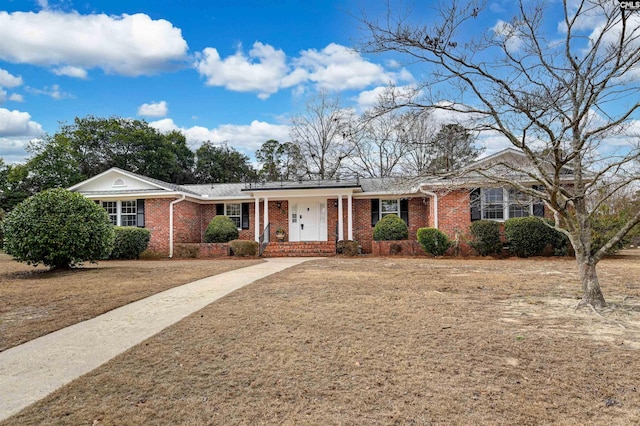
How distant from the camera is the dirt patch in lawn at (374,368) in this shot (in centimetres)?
275

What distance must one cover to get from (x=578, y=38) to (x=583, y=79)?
2.21 feet

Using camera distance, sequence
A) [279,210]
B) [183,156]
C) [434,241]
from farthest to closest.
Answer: [183,156] < [279,210] < [434,241]

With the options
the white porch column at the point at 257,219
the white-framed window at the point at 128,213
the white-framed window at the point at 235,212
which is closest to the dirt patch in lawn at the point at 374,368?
the white porch column at the point at 257,219

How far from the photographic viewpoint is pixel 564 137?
5789mm

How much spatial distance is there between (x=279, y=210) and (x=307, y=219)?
1476 millimetres

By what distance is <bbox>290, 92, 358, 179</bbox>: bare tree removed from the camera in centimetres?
3139

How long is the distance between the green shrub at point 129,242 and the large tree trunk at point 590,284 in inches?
614

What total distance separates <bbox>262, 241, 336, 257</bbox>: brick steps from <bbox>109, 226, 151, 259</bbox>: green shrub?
5184 mm

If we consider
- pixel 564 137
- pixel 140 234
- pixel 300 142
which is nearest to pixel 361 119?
pixel 564 137

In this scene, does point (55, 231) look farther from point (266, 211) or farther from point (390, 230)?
point (390, 230)

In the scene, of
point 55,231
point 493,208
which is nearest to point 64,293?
point 55,231

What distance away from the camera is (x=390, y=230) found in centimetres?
1661

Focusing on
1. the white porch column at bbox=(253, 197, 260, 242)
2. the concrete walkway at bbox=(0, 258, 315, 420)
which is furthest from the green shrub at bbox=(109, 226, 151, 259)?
the concrete walkway at bbox=(0, 258, 315, 420)

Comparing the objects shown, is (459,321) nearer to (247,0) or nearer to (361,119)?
(361,119)
